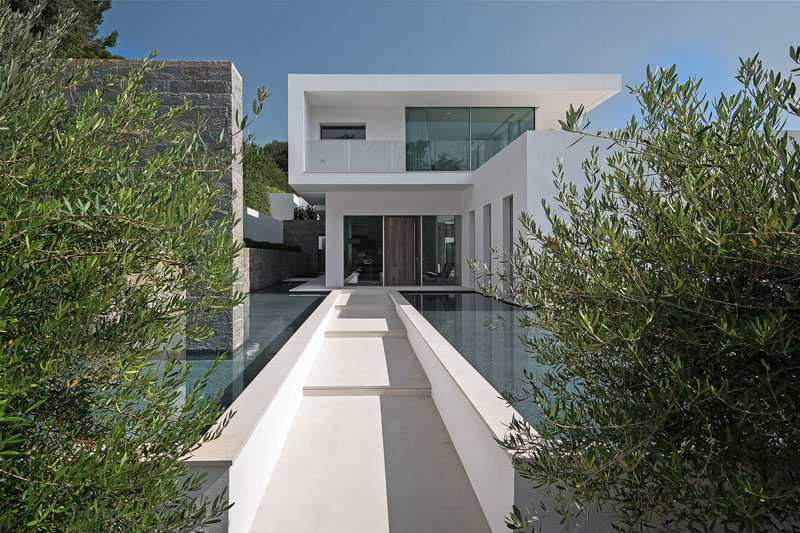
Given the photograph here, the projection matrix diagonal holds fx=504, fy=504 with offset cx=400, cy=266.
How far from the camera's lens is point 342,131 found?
675 inches

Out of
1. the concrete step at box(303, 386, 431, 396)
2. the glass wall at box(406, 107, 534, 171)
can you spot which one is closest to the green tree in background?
the glass wall at box(406, 107, 534, 171)

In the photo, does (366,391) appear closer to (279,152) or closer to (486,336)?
(486,336)

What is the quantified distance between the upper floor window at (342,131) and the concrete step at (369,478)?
13.8m

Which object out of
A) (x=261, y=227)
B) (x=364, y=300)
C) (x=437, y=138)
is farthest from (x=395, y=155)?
(x=261, y=227)

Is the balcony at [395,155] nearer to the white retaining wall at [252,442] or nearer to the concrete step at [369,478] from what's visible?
the white retaining wall at [252,442]

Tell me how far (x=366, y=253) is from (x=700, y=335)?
630 inches

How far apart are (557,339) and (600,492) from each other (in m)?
0.58

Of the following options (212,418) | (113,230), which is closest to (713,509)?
(212,418)

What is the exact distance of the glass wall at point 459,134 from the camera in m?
15.5

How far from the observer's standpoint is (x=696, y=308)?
1.28m

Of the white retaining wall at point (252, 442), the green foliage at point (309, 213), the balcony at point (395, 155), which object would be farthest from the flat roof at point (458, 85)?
the green foliage at point (309, 213)

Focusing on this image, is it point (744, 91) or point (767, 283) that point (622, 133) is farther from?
point (767, 283)

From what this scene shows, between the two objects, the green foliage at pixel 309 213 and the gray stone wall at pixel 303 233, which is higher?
the green foliage at pixel 309 213

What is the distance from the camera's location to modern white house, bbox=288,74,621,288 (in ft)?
49.4
